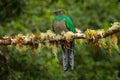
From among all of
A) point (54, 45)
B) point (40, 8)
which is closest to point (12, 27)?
point (40, 8)

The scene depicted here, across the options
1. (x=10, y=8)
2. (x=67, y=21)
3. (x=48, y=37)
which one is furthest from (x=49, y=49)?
(x=48, y=37)

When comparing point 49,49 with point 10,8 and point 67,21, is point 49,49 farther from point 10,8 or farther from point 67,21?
point 67,21

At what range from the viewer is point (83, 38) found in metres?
4.73

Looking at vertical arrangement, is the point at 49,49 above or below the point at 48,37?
below

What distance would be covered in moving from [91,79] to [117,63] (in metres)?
1.66

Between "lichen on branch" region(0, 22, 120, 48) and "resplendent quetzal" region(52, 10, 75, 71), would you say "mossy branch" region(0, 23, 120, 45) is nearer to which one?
"lichen on branch" region(0, 22, 120, 48)

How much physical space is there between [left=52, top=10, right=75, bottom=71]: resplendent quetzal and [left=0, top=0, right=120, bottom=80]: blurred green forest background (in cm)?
15

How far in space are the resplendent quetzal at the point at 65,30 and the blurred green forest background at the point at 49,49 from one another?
15 centimetres

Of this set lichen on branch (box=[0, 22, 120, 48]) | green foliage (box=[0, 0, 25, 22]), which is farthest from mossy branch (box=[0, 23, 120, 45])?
green foliage (box=[0, 0, 25, 22])

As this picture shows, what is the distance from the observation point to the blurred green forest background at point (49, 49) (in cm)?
655

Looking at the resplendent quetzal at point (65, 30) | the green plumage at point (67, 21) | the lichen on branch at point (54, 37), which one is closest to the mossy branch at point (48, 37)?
the lichen on branch at point (54, 37)

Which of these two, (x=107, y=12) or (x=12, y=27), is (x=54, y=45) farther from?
(x=107, y=12)

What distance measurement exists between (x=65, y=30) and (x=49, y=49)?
1.98 m

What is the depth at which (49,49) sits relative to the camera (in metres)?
7.34
